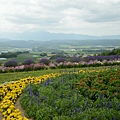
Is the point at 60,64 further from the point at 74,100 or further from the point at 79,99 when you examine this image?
the point at 74,100

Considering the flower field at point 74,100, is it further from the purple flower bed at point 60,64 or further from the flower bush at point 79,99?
the purple flower bed at point 60,64

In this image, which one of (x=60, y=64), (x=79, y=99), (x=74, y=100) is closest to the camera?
(x=74, y=100)

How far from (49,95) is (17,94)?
6.77ft

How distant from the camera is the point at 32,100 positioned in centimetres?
722

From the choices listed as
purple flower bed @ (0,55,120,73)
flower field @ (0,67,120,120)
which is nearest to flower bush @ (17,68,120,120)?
flower field @ (0,67,120,120)

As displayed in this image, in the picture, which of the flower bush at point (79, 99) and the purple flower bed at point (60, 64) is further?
the purple flower bed at point (60, 64)

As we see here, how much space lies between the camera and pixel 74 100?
20.8ft

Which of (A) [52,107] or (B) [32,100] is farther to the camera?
(B) [32,100]

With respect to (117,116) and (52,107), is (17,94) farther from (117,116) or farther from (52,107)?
(117,116)

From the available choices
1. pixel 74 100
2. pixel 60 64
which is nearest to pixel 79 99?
pixel 74 100

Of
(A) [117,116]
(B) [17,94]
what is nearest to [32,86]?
(B) [17,94]

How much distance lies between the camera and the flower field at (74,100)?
18.3 ft

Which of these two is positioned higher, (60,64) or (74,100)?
(74,100)

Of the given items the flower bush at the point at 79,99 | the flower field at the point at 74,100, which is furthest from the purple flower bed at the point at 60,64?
the flower bush at the point at 79,99
